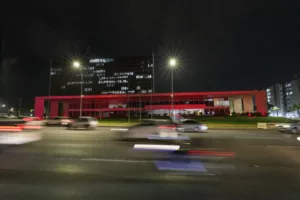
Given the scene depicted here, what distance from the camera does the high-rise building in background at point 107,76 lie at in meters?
108

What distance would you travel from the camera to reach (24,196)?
176 inches

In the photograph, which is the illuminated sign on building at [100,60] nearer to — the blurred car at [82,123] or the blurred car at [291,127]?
the blurred car at [82,123]


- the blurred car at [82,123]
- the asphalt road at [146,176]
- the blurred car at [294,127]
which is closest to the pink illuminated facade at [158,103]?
the blurred car at [82,123]

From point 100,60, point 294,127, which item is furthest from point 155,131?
point 100,60

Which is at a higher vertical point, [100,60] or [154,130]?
[100,60]

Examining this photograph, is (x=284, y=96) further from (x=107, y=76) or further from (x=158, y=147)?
(x=158, y=147)

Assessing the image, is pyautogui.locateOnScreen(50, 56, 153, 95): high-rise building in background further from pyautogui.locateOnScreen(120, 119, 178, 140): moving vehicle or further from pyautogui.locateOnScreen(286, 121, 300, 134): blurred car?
pyautogui.locateOnScreen(120, 119, 178, 140): moving vehicle

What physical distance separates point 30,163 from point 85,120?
16309 mm

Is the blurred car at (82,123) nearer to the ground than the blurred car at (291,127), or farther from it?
farther from it

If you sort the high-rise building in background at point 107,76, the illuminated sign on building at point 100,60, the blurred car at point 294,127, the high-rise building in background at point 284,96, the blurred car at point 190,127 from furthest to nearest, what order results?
the high-rise building in background at point 284,96 → the illuminated sign on building at point 100,60 → the high-rise building in background at point 107,76 → the blurred car at point 190,127 → the blurred car at point 294,127

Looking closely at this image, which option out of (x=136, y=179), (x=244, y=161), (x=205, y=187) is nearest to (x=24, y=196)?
(x=136, y=179)

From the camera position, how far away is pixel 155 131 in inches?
457

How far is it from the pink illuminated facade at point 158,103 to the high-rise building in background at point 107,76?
4062cm

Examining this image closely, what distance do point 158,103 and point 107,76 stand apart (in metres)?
56.6
